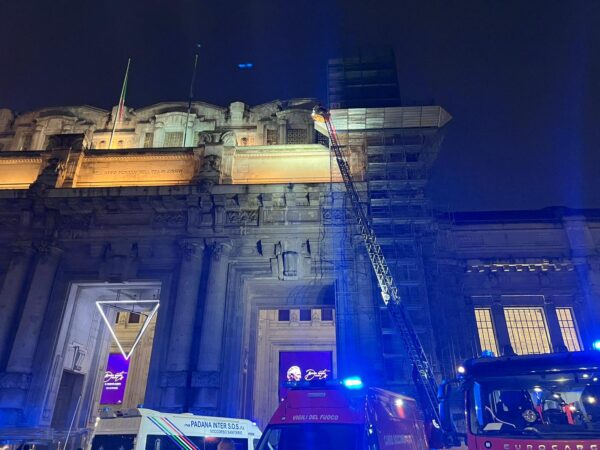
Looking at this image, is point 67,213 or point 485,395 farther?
point 67,213

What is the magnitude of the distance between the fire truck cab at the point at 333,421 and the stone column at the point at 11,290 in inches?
590

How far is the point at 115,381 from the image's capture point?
26.8 meters

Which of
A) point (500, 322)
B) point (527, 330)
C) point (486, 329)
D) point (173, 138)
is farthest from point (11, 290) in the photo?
point (527, 330)

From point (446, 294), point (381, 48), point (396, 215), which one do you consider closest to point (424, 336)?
point (446, 294)

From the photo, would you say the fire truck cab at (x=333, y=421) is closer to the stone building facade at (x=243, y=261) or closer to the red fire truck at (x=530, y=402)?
the red fire truck at (x=530, y=402)

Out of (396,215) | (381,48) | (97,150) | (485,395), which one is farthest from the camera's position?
(381,48)

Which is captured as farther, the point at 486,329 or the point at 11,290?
the point at 486,329

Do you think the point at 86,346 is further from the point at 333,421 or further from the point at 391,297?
the point at 333,421

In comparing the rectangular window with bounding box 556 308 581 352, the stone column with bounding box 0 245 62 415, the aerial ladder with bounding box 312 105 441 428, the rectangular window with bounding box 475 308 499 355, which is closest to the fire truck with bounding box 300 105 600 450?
the aerial ladder with bounding box 312 105 441 428

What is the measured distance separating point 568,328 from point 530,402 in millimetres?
13720

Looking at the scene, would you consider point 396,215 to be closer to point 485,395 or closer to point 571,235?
point 571,235

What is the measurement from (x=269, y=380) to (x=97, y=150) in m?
17.0

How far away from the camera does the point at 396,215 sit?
733 inches

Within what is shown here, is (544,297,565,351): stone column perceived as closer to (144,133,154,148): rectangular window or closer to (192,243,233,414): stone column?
(192,243,233,414): stone column
